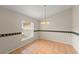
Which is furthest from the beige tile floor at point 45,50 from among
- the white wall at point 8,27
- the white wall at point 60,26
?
the white wall at point 60,26

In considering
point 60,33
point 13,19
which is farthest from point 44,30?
point 13,19

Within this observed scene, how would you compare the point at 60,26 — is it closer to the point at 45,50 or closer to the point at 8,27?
the point at 45,50

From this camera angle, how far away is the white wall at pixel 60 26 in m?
6.67

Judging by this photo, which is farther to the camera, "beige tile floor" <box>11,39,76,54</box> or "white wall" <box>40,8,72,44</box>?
"white wall" <box>40,8,72,44</box>

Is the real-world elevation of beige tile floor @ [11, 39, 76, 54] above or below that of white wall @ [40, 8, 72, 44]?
below

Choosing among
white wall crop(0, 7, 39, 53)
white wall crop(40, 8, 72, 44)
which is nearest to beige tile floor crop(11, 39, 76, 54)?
white wall crop(0, 7, 39, 53)

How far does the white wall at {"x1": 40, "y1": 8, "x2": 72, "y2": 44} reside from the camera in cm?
667

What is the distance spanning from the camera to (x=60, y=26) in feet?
24.1

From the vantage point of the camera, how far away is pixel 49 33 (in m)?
8.15

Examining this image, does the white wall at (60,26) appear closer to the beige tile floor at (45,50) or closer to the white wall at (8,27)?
the beige tile floor at (45,50)

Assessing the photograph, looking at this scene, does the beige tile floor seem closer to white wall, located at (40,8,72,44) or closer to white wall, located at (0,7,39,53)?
white wall, located at (0,7,39,53)
